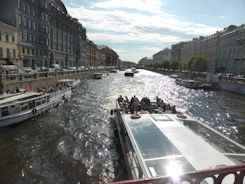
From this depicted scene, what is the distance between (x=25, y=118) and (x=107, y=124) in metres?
8.47

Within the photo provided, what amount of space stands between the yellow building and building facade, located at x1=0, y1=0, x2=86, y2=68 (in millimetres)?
2328

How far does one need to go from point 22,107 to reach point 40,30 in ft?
155

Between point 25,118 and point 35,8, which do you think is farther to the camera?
point 35,8

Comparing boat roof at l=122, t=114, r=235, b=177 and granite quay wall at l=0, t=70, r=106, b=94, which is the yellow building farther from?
boat roof at l=122, t=114, r=235, b=177

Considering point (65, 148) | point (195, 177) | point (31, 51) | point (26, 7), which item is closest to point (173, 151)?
point (195, 177)

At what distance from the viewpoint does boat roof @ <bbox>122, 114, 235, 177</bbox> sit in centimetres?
645

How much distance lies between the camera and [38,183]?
9.13 meters

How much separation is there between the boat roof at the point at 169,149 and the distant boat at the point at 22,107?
12.1 metres

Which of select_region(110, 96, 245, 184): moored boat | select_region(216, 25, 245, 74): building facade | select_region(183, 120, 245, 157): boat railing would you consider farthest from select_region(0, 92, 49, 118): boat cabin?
select_region(216, 25, 245, 74): building facade

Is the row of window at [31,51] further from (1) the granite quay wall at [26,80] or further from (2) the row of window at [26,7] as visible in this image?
(1) the granite quay wall at [26,80]

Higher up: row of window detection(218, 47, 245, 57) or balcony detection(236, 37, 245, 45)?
balcony detection(236, 37, 245, 45)

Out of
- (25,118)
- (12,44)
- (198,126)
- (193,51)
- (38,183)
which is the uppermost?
(193,51)

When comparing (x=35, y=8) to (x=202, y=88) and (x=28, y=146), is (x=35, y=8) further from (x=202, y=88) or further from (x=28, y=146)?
(x=202, y=88)

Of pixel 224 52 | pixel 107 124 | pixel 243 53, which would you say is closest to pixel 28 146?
pixel 107 124
